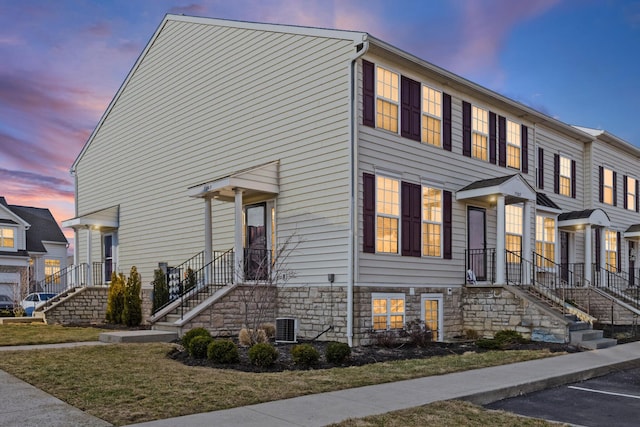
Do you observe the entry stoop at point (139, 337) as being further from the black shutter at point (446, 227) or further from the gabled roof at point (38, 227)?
the gabled roof at point (38, 227)

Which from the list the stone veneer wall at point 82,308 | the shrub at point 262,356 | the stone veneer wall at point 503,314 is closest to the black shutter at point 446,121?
the stone veneer wall at point 503,314

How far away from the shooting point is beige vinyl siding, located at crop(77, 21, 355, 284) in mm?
14242

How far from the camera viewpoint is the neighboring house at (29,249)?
33500 millimetres

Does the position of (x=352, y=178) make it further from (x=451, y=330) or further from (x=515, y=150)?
(x=515, y=150)

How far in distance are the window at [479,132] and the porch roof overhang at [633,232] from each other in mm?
11606

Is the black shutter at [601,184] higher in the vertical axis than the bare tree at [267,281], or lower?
higher

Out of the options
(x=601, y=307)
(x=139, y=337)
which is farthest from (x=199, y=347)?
(x=601, y=307)

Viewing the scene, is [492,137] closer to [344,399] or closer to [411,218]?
[411,218]

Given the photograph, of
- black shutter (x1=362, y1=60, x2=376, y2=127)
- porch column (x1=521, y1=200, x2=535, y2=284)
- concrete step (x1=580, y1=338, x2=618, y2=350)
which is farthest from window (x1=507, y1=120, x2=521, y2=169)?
black shutter (x1=362, y1=60, x2=376, y2=127)

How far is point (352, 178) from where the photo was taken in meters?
13.5

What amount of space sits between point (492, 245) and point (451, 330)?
3234mm

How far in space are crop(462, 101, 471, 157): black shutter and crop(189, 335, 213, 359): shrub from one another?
9828 millimetres

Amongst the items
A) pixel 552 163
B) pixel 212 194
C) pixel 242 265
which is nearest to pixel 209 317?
pixel 242 265

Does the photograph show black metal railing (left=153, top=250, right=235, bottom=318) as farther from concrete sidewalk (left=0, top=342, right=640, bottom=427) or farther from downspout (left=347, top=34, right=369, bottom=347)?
concrete sidewalk (left=0, top=342, right=640, bottom=427)
